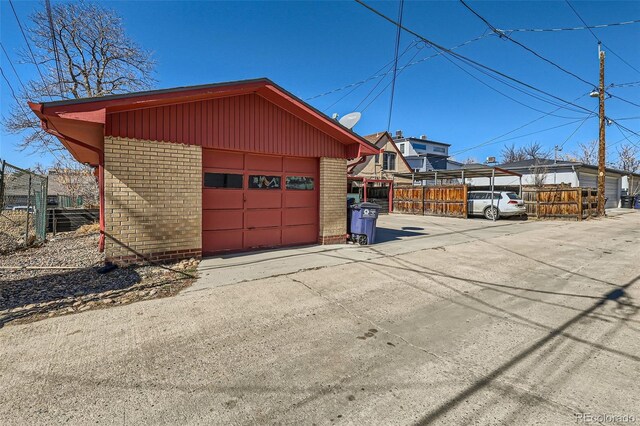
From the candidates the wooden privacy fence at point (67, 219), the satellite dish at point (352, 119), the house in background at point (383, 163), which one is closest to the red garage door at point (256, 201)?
the satellite dish at point (352, 119)

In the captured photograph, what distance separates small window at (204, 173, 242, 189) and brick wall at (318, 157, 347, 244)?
226 cm

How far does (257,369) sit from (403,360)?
1323 mm

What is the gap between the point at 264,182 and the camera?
7.77 meters

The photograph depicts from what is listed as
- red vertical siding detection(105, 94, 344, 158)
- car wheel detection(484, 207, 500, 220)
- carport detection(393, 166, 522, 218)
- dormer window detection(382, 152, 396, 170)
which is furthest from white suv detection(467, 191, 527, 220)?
dormer window detection(382, 152, 396, 170)

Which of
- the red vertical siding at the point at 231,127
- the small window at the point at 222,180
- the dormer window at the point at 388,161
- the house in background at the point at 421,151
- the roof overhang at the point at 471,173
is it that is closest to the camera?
the red vertical siding at the point at 231,127

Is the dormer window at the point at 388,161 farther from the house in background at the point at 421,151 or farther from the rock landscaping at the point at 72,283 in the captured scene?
the rock landscaping at the point at 72,283

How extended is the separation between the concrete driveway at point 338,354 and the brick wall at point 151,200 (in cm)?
164

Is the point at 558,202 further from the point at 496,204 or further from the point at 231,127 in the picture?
the point at 231,127

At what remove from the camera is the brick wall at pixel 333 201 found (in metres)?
8.45

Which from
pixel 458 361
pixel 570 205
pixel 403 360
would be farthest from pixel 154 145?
pixel 570 205

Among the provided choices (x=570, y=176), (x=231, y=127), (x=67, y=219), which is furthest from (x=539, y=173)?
(x=67, y=219)

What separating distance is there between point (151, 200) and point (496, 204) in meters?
17.2

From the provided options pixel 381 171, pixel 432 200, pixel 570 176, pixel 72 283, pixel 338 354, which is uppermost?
pixel 381 171

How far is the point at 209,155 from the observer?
694 cm
